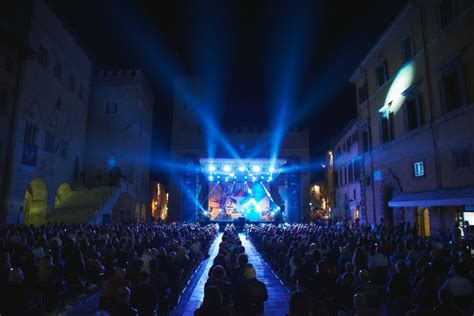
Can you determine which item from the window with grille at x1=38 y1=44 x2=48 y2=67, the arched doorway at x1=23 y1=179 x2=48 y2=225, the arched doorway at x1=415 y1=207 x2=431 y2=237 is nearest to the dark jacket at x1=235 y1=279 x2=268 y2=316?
the arched doorway at x1=415 y1=207 x2=431 y2=237

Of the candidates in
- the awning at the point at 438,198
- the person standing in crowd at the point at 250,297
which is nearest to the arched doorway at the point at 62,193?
the awning at the point at 438,198

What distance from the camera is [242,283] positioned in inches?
247

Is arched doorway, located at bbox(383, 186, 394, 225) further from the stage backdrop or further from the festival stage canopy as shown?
the stage backdrop

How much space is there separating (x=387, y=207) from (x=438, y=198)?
8307 mm

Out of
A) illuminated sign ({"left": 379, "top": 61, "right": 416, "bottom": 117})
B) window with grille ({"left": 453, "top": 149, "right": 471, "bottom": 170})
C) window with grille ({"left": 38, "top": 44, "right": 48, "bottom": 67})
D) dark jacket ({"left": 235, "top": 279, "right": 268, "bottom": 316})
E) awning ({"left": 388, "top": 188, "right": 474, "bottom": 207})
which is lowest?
dark jacket ({"left": 235, "top": 279, "right": 268, "bottom": 316})

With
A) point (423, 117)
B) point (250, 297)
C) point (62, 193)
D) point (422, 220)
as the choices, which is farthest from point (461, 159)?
point (62, 193)

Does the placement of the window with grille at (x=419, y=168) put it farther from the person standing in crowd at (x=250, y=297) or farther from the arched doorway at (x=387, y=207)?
the person standing in crowd at (x=250, y=297)

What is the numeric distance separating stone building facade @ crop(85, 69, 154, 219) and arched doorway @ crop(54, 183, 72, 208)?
13.7 feet

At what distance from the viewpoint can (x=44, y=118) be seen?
26641 millimetres

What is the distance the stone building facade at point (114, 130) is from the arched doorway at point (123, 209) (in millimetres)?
516

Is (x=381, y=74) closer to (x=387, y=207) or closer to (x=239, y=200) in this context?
(x=387, y=207)

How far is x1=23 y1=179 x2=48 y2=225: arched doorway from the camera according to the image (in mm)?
26609

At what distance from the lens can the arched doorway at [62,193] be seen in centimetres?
3070

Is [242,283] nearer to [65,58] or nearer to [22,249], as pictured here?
[22,249]
